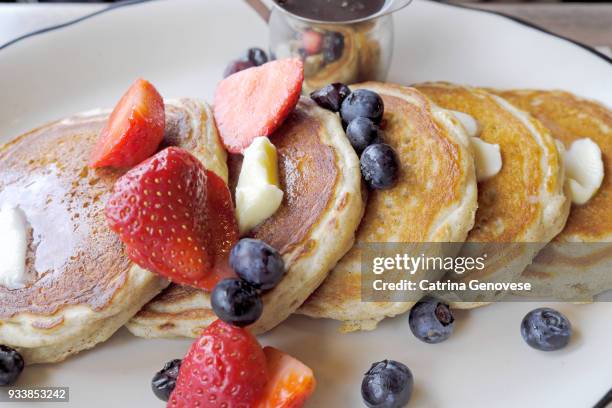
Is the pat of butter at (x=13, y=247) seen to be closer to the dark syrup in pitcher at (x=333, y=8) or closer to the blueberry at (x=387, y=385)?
the blueberry at (x=387, y=385)

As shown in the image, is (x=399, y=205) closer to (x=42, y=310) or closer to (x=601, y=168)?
(x=601, y=168)

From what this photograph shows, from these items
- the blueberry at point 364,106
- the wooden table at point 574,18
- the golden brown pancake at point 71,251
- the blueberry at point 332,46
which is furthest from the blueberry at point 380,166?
the wooden table at point 574,18

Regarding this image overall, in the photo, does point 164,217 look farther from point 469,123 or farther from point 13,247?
point 469,123

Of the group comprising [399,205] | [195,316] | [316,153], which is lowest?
[195,316]

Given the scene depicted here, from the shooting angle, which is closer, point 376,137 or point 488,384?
point 488,384

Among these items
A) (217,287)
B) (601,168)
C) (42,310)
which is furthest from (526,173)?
(42,310)

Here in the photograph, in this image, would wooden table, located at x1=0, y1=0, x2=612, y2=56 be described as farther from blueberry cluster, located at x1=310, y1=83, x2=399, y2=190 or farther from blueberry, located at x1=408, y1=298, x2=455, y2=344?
blueberry, located at x1=408, y1=298, x2=455, y2=344

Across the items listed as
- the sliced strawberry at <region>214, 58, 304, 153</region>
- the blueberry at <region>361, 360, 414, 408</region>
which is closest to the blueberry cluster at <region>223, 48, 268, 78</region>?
the sliced strawberry at <region>214, 58, 304, 153</region>
